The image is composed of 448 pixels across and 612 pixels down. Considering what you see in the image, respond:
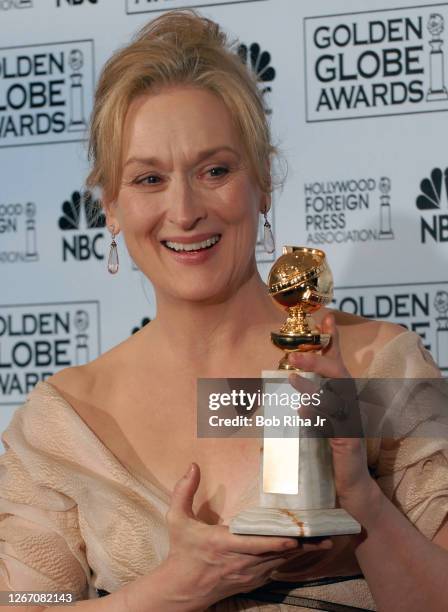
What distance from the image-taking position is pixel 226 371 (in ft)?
5.19

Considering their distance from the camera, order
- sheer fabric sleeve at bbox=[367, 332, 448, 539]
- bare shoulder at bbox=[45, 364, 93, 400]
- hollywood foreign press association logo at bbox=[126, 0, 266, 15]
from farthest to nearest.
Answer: hollywood foreign press association logo at bbox=[126, 0, 266, 15], bare shoulder at bbox=[45, 364, 93, 400], sheer fabric sleeve at bbox=[367, 332, 448, 539]

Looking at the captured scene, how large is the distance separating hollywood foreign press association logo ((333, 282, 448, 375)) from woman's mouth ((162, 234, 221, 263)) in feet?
1.80

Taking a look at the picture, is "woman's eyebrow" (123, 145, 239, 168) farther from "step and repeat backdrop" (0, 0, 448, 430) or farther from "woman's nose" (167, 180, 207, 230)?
Answer: "step and repeat backdrop" (0, 0, 448, 430)

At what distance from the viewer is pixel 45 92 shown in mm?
2213

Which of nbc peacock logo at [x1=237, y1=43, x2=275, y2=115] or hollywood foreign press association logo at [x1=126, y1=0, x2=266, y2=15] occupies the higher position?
hollywood foreign press association logo at [x1=126, y1=0, x2=266, y2=15]

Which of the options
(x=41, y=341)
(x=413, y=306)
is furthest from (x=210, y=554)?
(x=41, y=341)

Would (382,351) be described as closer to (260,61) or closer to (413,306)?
(413,306)

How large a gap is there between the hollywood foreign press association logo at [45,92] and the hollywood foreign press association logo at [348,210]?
0.48 m

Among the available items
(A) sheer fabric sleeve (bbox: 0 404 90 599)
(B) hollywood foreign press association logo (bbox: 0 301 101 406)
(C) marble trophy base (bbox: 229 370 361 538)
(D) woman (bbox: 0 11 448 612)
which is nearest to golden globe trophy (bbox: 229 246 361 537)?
(C) marble trophy base (bbox: 229 370 361 538)

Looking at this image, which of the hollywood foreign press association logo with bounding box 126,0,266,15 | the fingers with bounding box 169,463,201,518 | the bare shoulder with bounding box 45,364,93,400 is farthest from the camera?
the hollywood foreign press association logo with bounding box 126,0,266,15

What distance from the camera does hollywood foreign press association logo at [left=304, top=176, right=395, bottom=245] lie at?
6.54ft

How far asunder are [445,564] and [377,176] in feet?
2.74

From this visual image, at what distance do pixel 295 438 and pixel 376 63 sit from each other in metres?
1.01

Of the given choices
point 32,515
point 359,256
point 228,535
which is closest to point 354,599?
point 228,535
